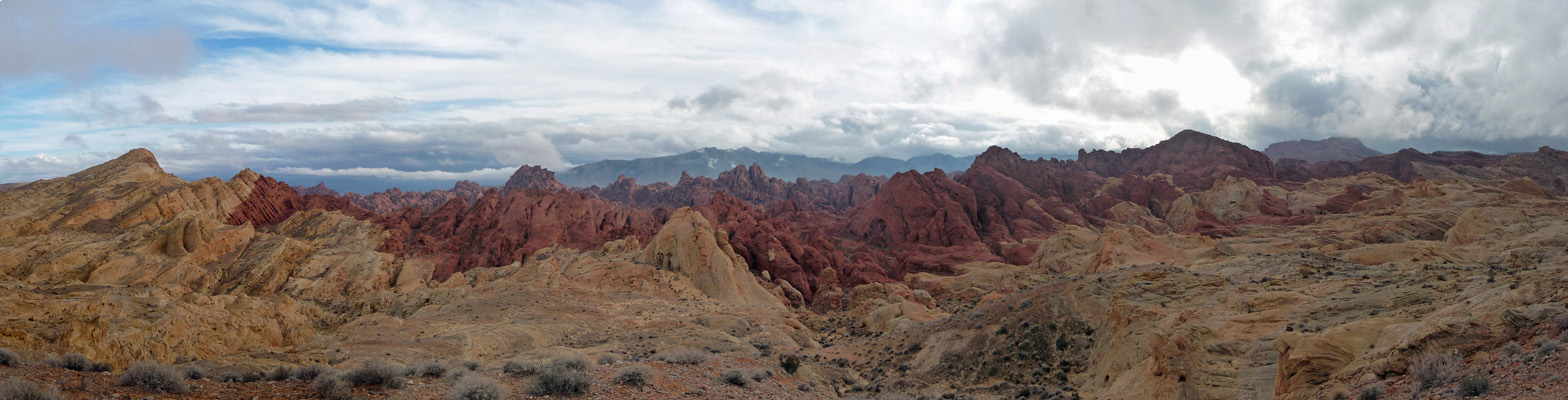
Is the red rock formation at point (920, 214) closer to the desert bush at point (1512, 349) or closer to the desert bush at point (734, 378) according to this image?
the desert bush at point (734, 378)

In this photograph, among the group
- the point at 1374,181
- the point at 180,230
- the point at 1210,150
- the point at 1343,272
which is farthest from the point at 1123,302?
the point at 1210,150

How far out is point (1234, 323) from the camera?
2025cm

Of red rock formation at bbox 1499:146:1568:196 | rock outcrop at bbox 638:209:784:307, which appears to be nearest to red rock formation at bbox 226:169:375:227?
rock outcrop at bbox 638:209:784:307

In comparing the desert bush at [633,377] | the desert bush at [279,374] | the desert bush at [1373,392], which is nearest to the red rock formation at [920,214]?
the desert bush at [633,377]

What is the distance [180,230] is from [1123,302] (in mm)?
70485

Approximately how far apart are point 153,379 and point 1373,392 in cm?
2104

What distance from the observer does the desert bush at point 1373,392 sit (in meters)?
12.4

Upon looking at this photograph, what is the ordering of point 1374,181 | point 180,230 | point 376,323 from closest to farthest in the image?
1. point 376,323
2. point 180,230
3. point 1374,181

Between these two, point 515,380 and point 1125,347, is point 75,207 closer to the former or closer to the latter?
point 515,380

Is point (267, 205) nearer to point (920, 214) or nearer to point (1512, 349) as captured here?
point (920, 214)

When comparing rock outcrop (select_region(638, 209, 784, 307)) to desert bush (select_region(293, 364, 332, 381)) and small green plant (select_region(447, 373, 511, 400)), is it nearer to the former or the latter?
desert bush (select_region(293, 364, 332, 381))

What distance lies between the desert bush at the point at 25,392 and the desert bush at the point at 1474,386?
70.4 feet

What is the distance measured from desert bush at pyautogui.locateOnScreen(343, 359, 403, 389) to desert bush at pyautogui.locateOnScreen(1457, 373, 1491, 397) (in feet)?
61.9

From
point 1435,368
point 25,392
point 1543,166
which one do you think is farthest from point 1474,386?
point 1543,166
